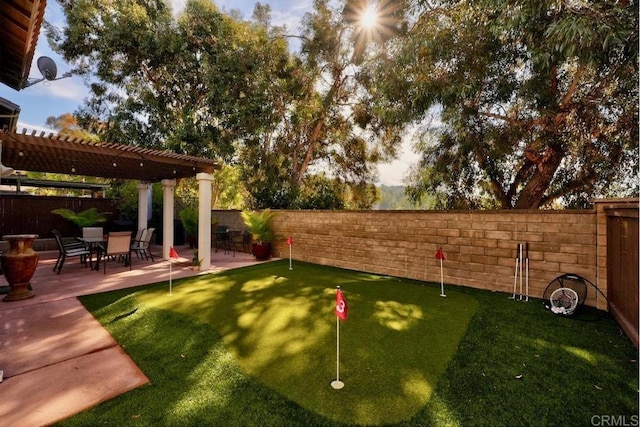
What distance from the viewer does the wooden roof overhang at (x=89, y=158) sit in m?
5.13

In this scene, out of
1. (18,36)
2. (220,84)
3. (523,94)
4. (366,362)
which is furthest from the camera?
(220,84)

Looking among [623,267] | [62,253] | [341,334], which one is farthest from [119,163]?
[623,267]

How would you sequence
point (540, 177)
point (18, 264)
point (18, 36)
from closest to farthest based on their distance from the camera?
point (18, 36) → point (18, 264) → point (540, 177)

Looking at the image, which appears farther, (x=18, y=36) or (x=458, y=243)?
(x=458, y=243)

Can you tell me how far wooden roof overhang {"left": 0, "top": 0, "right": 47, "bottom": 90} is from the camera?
2.62 meters

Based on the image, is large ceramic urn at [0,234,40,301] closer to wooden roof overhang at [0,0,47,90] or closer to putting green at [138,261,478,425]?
putting green at [138,261,478,425]

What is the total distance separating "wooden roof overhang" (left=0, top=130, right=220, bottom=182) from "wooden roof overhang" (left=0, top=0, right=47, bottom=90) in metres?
1.17

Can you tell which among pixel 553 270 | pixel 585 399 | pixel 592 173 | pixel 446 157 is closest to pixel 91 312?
pixel 585 399

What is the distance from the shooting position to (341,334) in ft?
11.3

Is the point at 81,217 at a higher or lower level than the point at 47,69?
lower

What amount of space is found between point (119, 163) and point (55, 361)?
5.69 meters

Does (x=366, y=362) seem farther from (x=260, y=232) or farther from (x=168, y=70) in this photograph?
(x=168, y=70)

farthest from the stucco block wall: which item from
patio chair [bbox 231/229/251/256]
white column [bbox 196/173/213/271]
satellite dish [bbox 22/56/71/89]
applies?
satellite dish [bbox 22/56/71/89]

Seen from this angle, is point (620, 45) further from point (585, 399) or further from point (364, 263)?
point (364, 263)
